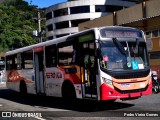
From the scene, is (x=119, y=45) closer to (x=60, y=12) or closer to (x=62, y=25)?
(x=60, y=12)

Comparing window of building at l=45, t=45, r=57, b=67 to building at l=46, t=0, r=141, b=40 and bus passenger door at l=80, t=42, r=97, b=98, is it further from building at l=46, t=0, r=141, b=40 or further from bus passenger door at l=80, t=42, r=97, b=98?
building at l=46, t=0, r=141, b=40

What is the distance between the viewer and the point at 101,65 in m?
12.1

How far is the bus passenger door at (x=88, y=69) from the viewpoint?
41.2 feet

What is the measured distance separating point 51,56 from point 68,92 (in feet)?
6.88

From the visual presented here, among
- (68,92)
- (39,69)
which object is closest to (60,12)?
(39,69)

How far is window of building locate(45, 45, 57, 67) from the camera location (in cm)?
1542

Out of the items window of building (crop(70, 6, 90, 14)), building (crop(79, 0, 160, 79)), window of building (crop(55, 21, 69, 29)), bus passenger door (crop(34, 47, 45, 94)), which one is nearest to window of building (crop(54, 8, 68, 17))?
window of building (crop(70, 6, 90, 14))

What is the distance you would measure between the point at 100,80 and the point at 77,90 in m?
1.71

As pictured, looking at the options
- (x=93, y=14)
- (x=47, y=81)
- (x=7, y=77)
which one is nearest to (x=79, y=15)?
(x=93, y=14)

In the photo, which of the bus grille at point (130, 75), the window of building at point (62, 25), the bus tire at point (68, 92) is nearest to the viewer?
the bus grille at point (130, 75)

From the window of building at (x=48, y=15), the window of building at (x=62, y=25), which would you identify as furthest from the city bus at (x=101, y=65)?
the window of building at (x=48, y=15)

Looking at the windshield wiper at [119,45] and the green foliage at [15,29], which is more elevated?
the green foliage at [15,29]

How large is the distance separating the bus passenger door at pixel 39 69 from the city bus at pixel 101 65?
52.2 inches

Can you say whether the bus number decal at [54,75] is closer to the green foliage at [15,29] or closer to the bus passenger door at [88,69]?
the bus passenger door at [88,69]
